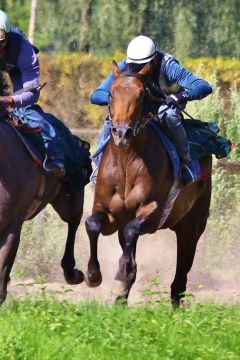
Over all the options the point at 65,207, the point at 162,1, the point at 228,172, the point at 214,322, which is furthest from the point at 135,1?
the point at 214,322

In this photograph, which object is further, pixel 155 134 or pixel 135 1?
pixel 135 1

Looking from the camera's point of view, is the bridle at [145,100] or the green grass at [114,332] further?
the bridle at [145,100]

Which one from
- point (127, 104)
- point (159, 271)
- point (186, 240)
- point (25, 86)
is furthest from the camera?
point (159, 271)

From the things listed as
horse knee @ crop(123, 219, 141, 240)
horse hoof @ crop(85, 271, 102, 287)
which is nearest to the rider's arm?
horse knee @ crop(123, 219, 141, 240)

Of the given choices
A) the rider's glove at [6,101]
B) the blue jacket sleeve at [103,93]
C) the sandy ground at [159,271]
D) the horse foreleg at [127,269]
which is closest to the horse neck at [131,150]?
the blue jacket sleeve at [103,93]

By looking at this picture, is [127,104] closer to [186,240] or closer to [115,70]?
[115,70]

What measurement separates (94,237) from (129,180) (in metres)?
0.54

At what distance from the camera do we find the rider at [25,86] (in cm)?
912

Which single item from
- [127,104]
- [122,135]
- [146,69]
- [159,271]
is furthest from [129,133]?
[159,271]

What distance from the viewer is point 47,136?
966 cm

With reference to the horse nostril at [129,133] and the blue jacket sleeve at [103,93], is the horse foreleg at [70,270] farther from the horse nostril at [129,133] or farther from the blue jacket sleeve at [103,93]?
the horse nostril at [129,133]

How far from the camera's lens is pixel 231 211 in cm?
1380

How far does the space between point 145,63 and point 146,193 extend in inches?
41.7

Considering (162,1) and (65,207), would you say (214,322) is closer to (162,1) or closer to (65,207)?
(65,207)
